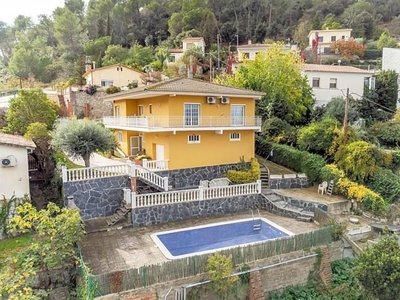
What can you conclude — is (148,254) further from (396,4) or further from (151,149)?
(396,4)

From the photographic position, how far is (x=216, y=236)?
1540 cm

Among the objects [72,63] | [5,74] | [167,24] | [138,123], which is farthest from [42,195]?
[167,24]

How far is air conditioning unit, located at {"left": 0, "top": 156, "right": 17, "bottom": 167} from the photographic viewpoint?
14586 millimetres

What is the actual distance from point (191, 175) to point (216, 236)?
19.0 feet

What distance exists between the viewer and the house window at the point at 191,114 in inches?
781

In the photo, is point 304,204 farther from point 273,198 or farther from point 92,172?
point 92,172

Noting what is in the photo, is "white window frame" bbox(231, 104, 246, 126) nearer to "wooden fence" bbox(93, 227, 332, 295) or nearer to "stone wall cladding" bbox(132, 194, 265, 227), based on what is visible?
"stone wall cladding" bbox(132, 194, 265, 227)

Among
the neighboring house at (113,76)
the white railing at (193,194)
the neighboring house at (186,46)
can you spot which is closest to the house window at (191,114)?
the white railing at (193,194)

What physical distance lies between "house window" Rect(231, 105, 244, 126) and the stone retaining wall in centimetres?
431

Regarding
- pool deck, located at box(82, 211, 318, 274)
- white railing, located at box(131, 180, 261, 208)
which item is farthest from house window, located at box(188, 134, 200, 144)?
pool deck, located at box(82, 211, 318, 274)

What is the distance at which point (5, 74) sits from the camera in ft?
184

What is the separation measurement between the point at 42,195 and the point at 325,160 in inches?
731

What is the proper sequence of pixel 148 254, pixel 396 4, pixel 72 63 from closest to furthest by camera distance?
pixel 148 254
pixel 72 63
pixel 396 4

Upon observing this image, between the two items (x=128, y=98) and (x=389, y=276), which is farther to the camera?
(x=128, y=98)
